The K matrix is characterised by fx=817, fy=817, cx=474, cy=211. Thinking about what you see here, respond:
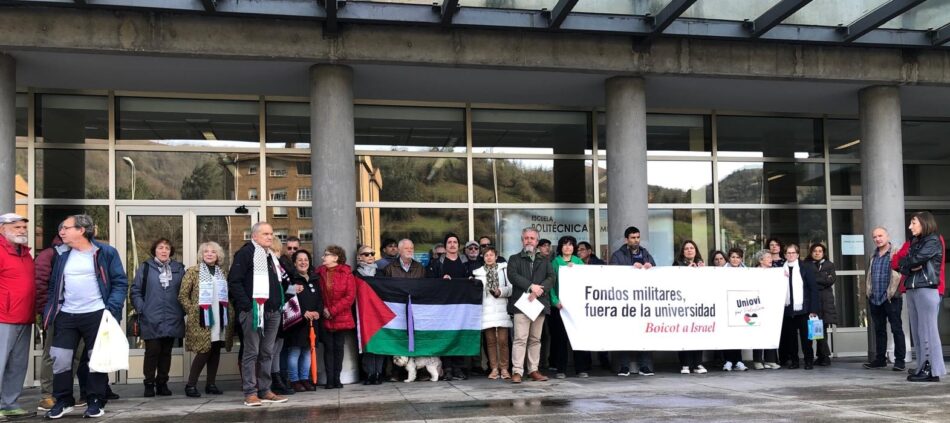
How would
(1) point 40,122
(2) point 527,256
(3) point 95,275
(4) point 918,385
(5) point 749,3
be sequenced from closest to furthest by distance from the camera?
(3) point 95,275 < (4) point 918,385 < (2) point 527,256 < (5) point 749,3 < (1) point 40,122

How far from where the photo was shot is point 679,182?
13.0m

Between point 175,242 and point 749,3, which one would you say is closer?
point 749,3

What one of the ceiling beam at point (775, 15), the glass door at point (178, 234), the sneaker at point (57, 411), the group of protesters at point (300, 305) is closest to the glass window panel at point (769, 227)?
the group of protesters at point (300, 305)

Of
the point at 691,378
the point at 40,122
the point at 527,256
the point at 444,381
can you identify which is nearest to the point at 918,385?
the point at 691,378

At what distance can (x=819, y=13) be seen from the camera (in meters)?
10.7

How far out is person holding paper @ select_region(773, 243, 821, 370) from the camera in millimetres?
11062

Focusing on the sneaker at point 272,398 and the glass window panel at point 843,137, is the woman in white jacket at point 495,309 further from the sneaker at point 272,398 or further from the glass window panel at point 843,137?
the glass window panel at point 843,137

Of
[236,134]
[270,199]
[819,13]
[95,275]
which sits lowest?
[95,275]

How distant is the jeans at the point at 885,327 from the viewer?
409 inches

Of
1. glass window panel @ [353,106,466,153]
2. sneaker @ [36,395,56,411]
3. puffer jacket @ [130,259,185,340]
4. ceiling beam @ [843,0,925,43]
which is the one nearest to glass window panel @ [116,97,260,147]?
glass window panel @ [353,106,466,153]

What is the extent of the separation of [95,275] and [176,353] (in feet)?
12.2

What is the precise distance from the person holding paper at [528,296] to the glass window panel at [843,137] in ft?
21.6

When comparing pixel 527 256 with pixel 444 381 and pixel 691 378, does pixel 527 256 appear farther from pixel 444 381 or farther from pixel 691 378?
pixel 691 378

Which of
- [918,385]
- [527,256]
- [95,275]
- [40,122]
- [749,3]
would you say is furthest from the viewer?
[40,122]
